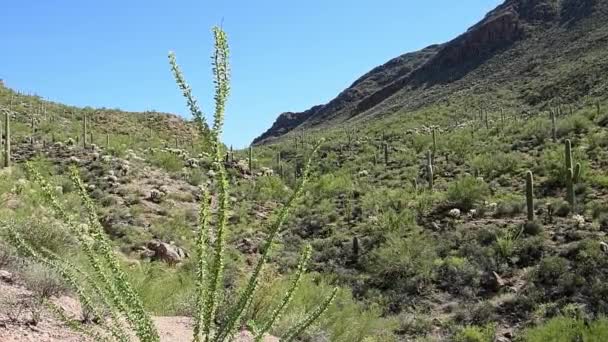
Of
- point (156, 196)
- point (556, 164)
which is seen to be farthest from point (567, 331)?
point (156, 196)

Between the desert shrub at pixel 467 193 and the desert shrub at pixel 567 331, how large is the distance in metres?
7.16

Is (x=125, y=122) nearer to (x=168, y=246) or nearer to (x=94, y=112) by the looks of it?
(x=94, y=112)

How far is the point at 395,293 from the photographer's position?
11.7 metres

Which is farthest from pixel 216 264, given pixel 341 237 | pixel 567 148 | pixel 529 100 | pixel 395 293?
pixel 529 100

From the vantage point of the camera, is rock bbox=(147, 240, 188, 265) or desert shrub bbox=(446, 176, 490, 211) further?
desert shrub bbox=(446, 176, 490, 211)

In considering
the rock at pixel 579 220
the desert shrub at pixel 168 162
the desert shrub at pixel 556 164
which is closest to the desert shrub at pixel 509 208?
the rock at pixel 579 220

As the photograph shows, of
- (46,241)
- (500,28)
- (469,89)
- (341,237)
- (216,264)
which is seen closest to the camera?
(216,264)

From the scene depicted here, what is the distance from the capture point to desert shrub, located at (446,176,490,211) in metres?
16.4

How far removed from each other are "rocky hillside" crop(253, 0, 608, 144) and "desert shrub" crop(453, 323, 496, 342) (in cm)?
2771

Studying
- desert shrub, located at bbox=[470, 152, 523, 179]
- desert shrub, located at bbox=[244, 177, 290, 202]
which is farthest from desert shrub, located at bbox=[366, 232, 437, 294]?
desert shrub, located at bbox=[244, 177, 290, 202]

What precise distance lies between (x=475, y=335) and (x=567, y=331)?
131 cm

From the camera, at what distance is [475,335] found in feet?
31.0

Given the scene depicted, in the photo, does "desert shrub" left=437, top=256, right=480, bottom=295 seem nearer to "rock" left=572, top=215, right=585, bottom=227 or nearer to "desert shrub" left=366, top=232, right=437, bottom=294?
"desert shrub" left=366, top=232, right=437, bottom=294

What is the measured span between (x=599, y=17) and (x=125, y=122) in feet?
134
